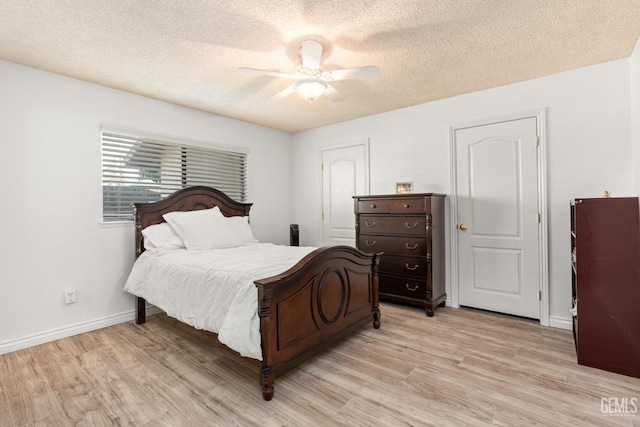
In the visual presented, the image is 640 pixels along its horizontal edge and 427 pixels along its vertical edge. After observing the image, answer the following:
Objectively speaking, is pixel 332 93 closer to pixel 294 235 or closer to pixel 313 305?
pixel 313 305

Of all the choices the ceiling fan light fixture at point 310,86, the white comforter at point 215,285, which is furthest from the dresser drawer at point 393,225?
the ceiling fan light fixture at point 310,86

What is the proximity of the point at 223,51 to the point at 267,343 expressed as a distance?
2.17 m

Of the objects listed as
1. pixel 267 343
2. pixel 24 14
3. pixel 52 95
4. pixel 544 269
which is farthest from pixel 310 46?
pixel 544 269

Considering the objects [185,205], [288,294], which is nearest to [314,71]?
[288,294]

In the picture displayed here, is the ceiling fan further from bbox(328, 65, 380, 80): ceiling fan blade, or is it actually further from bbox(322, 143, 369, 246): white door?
bbox(322, 143, 369, 246): white door

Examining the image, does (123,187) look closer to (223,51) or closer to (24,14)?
(24,14)

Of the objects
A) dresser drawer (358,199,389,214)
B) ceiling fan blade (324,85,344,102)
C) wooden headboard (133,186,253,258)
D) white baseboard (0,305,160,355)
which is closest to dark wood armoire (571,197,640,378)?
dresser drawer (358,199,389,214)

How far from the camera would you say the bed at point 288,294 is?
1.88 metres

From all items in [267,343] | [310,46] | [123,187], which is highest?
[310,46]

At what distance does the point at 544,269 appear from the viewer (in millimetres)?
2963

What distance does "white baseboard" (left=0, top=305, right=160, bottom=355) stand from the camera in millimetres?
2533

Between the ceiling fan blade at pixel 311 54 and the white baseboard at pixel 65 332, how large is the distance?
3030mm

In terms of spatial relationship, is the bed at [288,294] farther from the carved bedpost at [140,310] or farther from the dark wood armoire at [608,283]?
the dark wood armoire at [608,283]

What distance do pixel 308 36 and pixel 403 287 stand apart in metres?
2.63
